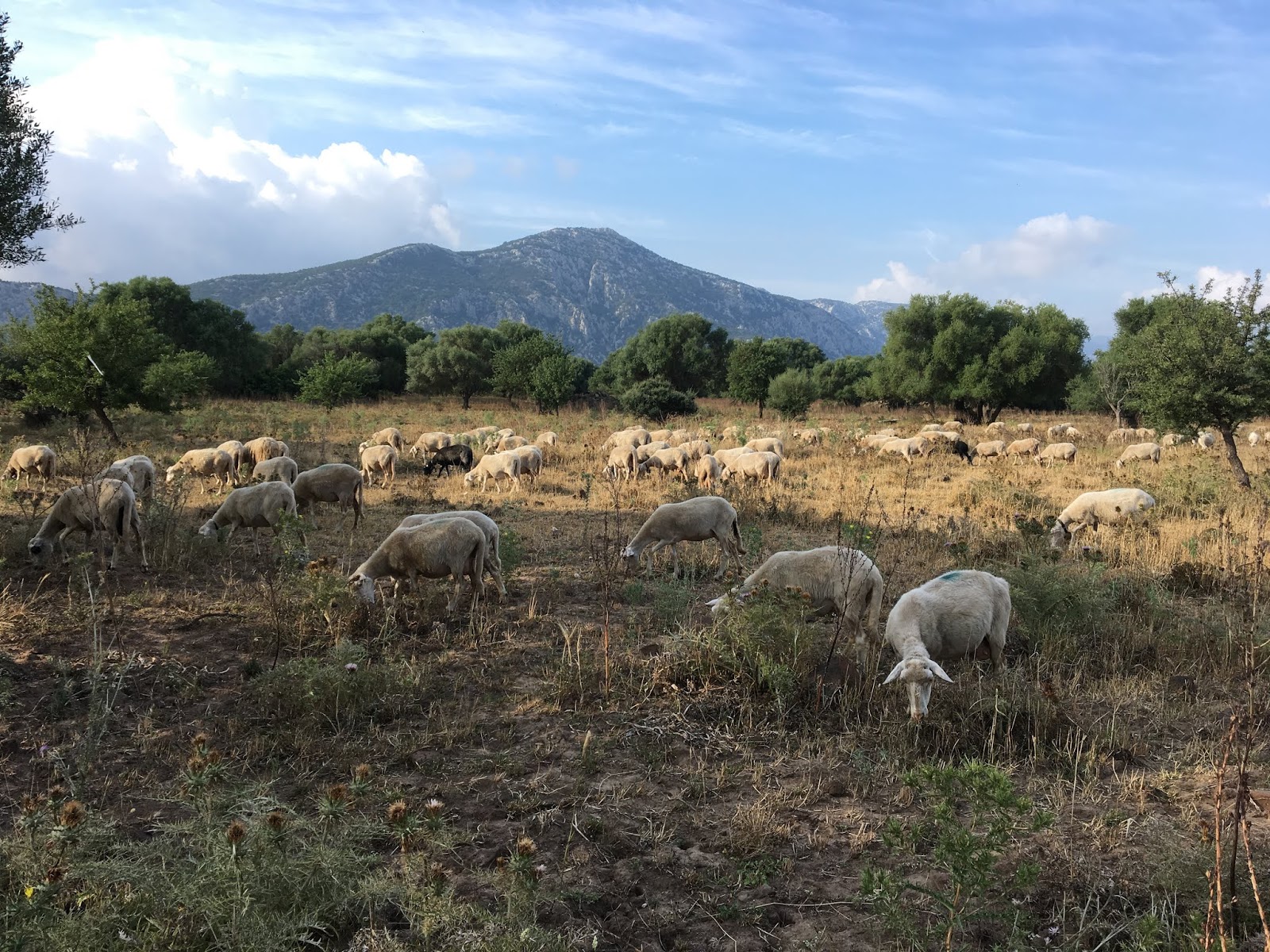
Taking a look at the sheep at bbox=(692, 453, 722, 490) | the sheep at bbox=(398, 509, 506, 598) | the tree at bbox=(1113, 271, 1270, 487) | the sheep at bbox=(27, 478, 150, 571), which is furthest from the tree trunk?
the sheep at bbox=(27, 478, 150, 571)

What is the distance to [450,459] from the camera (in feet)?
73.7

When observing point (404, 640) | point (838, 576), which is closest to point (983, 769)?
point (838, 576)

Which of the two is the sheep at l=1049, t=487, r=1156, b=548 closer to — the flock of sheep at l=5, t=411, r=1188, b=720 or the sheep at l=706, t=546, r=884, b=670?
the flock of sheep at l=5, t=411, r=1188, b=720

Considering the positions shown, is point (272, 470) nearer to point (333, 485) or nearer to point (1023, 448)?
point (333, 485)

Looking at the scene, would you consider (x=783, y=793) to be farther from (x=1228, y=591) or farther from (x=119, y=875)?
(x=1228, y=591)

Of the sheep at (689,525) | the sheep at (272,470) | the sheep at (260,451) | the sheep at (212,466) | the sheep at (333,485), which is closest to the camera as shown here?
the sheep at (689,525)

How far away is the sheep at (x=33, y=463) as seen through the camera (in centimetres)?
1641

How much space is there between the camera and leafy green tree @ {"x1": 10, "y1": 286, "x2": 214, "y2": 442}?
22.9m

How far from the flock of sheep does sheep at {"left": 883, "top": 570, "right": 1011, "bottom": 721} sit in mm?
11

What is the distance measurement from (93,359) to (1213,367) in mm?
29228

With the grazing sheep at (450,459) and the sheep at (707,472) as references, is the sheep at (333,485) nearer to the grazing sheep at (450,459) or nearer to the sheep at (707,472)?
the sheep at (707,472)

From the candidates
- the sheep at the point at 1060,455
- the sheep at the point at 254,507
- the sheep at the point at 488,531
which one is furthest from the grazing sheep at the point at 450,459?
the sheep at the point at 1060,455

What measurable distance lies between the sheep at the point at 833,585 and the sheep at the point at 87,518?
7903 millimetres

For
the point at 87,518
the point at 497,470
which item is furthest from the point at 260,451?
the point at 87,518
